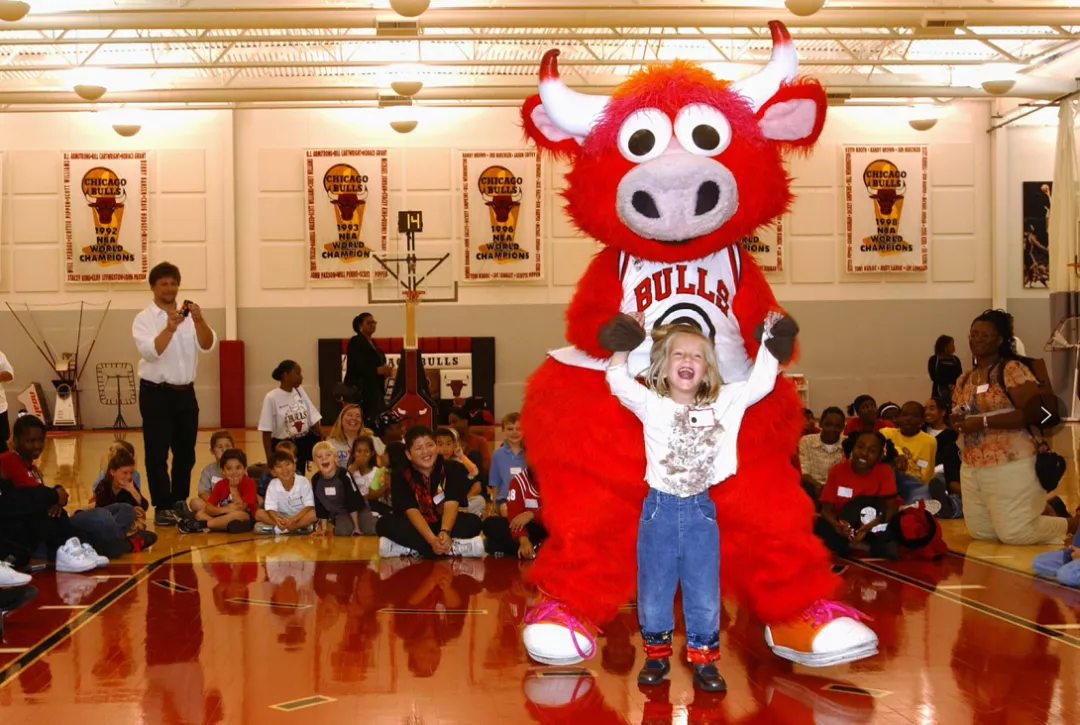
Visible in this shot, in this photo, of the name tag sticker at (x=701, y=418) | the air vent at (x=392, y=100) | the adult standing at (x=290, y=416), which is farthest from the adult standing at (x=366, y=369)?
the name tag sticker at (x=701, y=418)

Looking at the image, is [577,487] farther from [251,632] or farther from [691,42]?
[691,42]

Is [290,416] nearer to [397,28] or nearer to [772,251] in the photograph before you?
[397,28]

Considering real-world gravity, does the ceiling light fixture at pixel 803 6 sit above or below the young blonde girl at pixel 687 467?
above

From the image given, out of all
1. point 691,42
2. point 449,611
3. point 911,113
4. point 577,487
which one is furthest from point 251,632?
point 911,113

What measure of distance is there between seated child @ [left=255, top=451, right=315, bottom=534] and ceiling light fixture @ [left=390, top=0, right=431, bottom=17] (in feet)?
12.1

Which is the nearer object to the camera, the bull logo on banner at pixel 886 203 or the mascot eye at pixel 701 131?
the mascot eye at pixel 701 131

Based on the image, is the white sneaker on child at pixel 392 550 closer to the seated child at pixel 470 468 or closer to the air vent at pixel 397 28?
the seated child at pixel 470 468

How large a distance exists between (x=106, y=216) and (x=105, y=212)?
0.05m

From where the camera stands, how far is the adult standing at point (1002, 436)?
226 inches

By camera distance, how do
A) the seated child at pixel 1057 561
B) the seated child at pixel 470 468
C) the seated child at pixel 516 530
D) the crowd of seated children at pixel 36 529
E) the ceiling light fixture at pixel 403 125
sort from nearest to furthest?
the seated child at pixel 1057 561, the crowd of seated children at pixel 36 529, the seated child at pixel 516 530, the seated child at pixel 470 468, the ceiling light fixture at pixel 403 125

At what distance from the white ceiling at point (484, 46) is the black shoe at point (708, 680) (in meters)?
8.08

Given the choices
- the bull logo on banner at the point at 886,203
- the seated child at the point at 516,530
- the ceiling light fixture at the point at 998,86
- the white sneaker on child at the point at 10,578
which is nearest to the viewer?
the white sneaker on child at the point at 10,578

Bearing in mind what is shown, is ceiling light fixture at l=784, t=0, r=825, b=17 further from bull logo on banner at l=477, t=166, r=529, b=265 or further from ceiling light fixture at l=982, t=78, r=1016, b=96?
bull logo on banner at l=477, t=166, r=529, b=265

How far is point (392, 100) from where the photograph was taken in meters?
13.5
